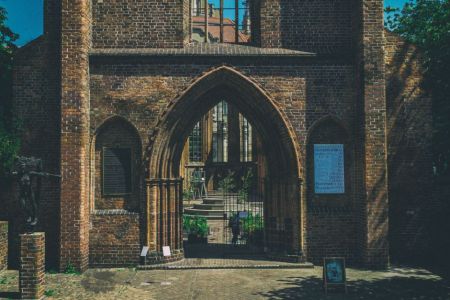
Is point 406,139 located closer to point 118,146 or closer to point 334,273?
point 334,273

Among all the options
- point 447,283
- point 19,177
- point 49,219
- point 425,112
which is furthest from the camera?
point 425,112

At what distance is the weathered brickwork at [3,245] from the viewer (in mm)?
10552

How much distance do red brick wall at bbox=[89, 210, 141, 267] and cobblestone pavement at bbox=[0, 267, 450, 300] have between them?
0.32 metres

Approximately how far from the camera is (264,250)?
39.9 feet

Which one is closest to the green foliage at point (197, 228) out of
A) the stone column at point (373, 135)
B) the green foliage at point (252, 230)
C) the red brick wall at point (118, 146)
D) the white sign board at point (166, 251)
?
the green foliage at point (252, 230)

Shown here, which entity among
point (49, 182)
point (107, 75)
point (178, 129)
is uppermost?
point (107, 75)

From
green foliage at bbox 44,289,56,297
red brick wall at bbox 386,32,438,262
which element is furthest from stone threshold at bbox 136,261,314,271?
red brick wall at bbox 386,32,438,262

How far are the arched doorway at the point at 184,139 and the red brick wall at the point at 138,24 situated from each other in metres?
1.57

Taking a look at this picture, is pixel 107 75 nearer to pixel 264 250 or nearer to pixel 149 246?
pixel 149 246

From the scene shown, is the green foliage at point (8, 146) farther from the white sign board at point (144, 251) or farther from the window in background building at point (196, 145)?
the window in background building at point (196, 145)

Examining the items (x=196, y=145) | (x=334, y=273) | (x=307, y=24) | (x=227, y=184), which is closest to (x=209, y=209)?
(x=227, y=184)

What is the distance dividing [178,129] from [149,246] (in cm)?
320

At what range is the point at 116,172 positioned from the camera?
11320mm

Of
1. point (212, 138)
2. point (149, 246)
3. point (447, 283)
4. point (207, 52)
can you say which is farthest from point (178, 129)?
point (212, 138)
